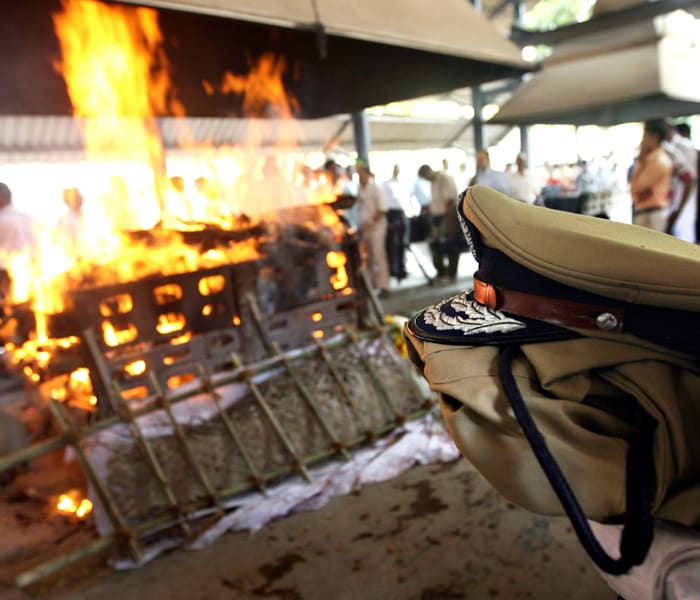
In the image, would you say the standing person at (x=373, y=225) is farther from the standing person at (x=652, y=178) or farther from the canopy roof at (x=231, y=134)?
the standing person at (x=652, y=178)

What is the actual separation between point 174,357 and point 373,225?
15.5 ft

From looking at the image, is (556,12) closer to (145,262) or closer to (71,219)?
(71,219)

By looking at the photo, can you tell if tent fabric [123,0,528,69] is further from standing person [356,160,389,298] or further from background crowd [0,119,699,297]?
standing person [356,160,389,298]

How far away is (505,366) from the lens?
872mm

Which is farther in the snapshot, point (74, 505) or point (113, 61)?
point (113, 61)

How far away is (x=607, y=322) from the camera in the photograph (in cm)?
88

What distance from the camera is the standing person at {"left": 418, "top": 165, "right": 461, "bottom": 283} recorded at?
26.9 ft

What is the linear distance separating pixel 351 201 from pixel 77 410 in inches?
97.1

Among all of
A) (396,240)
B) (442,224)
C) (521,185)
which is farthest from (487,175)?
(396,240)

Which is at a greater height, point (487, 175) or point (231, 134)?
point (231, 134)

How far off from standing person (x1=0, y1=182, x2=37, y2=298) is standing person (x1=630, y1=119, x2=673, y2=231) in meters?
5.56

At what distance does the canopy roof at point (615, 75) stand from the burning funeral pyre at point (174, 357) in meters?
2.84

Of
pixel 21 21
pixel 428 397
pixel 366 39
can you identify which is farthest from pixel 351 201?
pixel 21 21

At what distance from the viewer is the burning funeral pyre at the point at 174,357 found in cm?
271
